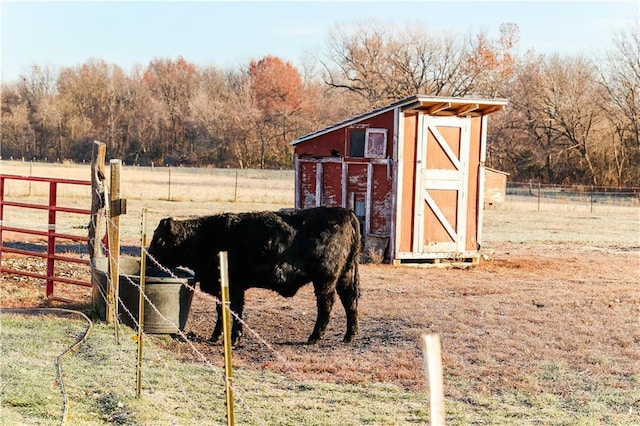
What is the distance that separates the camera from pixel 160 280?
897 centimetres

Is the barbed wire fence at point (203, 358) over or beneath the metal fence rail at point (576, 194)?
beneath

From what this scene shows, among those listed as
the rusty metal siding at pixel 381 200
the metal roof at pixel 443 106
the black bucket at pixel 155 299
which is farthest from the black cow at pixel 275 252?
the rusty metal siding at pixel 381 200

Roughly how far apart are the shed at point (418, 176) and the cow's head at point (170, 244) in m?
7.00

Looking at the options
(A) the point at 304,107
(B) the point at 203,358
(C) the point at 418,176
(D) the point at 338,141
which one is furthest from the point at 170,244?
(A) the point at 304,107

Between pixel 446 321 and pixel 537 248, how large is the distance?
10.4 m

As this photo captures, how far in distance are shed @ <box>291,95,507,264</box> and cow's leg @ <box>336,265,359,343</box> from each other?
6.35 meters

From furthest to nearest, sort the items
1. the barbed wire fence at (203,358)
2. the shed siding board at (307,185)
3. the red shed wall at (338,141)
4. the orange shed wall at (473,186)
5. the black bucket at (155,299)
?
the shed siding board at (307,185), the orange shed wall at (473,186), the red shed wall at (338,141), the black bucket at (155,299), the barbed wire fence at (203,358)

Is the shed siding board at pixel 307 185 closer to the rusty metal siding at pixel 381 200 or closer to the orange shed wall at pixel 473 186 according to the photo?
the rusty metal siding at pixel 381 200

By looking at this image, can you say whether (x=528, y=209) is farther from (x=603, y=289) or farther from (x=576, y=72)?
(x=576, y=72)

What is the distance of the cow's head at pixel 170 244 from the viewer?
9.49 m

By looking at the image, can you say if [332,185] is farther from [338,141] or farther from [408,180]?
[408,180]

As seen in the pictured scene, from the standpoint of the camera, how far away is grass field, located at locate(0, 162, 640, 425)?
643 cm

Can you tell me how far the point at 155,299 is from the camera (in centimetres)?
901

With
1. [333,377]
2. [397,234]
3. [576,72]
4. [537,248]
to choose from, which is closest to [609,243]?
[537,248]
